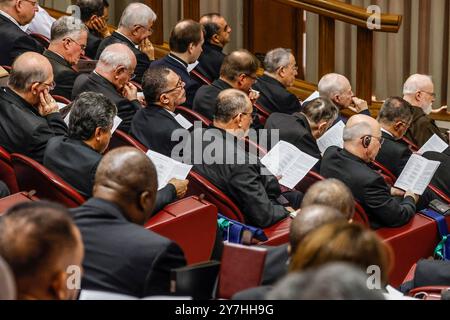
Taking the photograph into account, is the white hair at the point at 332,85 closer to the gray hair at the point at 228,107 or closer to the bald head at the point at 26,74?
the gray hair at the point at 228,107

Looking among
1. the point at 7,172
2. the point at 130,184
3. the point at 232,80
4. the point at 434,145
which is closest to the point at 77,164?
the point at 7,172

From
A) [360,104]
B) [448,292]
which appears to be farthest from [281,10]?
[448,292]

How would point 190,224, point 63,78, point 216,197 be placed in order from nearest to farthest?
point 190,224 < point 216,197 < point 63,78

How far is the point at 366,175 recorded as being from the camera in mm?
4383

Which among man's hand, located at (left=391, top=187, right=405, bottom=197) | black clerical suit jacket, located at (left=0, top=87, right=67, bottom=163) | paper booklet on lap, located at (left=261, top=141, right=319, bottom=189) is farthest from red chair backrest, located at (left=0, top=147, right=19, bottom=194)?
man's hand, located at (left=391, top=187, right=405, bottom=197)

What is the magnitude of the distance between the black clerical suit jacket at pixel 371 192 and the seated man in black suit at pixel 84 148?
897 millimetres

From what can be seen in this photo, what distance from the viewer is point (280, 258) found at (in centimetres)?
286

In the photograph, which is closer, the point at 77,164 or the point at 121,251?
the point at 121,251

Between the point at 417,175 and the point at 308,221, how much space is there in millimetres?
2136

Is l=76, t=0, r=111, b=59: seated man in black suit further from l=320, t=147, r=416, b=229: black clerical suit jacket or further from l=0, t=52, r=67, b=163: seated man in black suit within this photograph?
l=320, t=147, r=416, b=229: black clerical suit jacket

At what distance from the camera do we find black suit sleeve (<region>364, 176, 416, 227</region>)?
432 cm

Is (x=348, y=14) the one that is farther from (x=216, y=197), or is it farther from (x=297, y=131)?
(x=216, y=197)

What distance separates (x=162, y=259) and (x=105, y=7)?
424 centimetres
